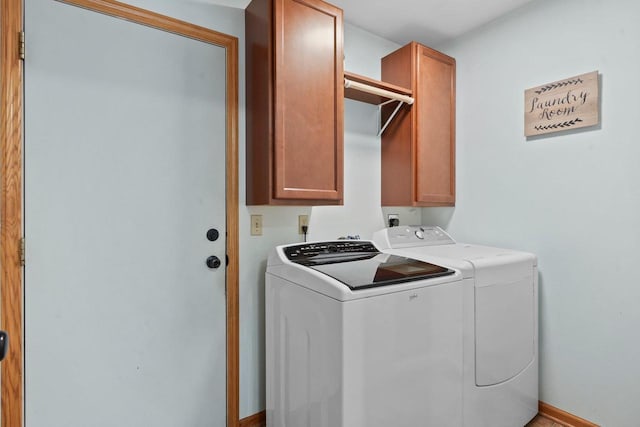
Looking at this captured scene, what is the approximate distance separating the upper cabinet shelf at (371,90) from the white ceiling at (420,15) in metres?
0.44

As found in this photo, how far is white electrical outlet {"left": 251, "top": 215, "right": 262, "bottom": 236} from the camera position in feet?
6.12

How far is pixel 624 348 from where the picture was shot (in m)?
1.69

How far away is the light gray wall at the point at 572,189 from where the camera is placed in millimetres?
1675

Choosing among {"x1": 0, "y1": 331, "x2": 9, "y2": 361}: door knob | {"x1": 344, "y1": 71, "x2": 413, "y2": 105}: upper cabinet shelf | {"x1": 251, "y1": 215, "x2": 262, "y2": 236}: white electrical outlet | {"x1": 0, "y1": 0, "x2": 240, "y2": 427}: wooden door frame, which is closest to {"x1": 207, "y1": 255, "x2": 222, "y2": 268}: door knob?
{"x1": 251, "y1": 215, "x2": 262, "y2": 236}: white electrical outlet

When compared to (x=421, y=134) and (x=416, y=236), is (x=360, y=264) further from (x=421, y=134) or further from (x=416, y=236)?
(x=421, y=134)

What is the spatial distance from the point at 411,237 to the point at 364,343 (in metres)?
1.17

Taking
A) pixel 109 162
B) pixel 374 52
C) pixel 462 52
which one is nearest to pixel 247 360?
pixel 109 162

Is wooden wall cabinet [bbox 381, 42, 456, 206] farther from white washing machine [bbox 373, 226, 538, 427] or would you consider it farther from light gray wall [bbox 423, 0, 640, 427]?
white washing machine [bbox 373, 226, 538, 427]

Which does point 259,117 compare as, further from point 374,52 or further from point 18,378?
point 18,378

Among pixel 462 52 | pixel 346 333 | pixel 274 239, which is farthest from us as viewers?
pixel 462 52

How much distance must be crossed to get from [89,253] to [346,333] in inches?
45.4

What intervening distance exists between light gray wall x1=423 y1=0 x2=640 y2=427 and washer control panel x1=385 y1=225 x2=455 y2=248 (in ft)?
0.79

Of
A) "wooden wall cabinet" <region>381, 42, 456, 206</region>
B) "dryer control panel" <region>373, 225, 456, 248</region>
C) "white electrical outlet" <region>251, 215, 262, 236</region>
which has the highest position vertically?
"wooden wall cabinet" <region>381, 42, 456, 206</region>

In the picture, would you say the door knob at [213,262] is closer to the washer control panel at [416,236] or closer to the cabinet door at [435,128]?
the washer control panel at [416,236]
